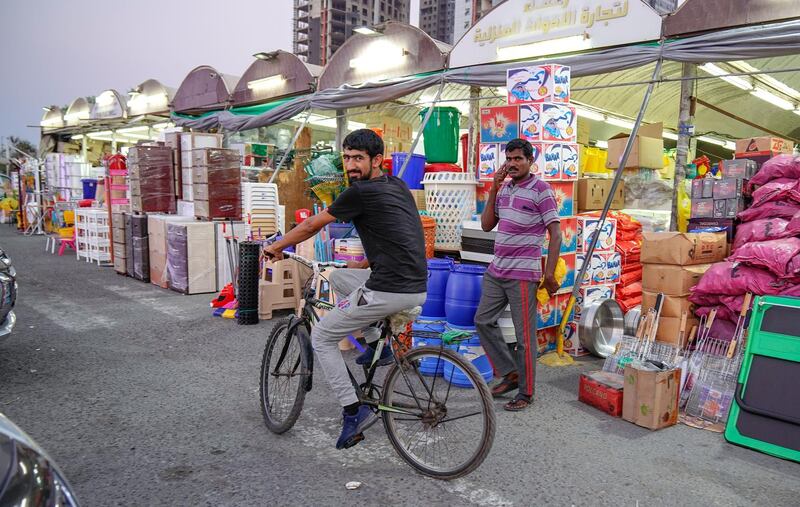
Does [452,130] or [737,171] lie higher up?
[452,130]

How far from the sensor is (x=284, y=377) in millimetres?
3936

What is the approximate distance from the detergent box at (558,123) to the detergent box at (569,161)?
0.23 ft

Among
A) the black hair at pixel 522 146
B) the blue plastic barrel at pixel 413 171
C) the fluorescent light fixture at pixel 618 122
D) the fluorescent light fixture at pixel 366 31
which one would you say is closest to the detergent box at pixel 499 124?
the black hair at pixel 522 146

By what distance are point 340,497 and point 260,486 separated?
49 cm

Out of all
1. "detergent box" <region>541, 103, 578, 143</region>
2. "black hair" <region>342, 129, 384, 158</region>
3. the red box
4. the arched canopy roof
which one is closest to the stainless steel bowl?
the red box

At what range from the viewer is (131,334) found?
6.57m

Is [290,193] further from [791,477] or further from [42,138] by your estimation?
[42,138]

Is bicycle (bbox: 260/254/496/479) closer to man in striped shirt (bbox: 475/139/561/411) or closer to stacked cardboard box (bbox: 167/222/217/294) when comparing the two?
man in striped shirt (bbox: 475/139/561/411)

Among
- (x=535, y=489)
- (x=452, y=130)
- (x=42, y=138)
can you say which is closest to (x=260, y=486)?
(x=535, y=489)

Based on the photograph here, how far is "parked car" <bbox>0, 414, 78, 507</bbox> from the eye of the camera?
149 cm

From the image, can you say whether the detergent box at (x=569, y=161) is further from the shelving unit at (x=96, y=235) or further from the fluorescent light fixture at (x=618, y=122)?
the shelving unit at (x=96, y=235)

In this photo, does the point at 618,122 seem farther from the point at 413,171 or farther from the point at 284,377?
the point at 284,377

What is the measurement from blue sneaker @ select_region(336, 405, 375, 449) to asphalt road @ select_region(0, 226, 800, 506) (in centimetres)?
18

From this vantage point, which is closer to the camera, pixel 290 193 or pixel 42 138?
pixel 290 193
